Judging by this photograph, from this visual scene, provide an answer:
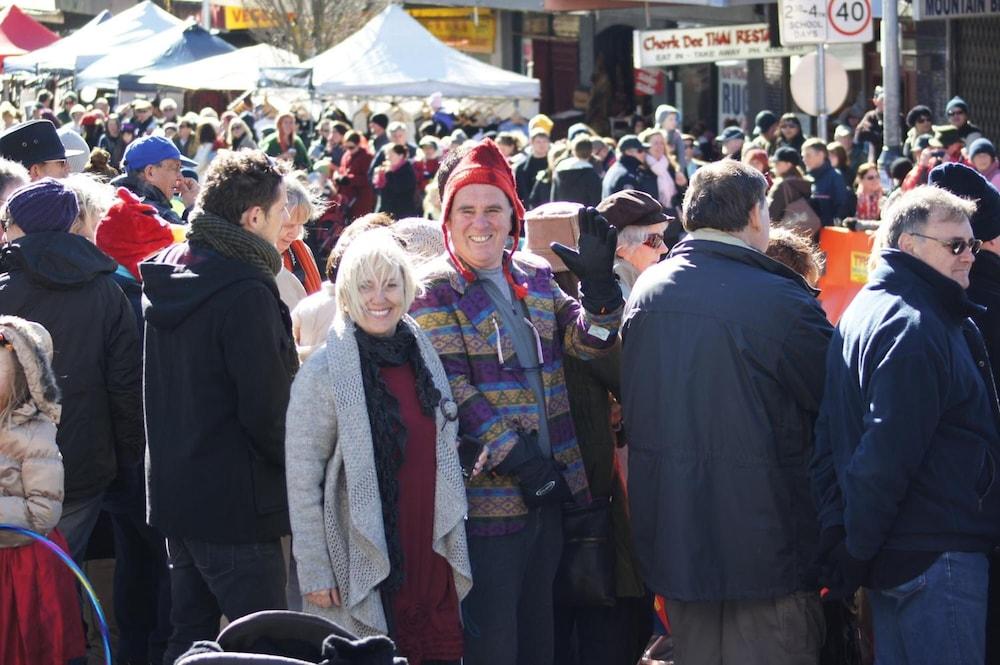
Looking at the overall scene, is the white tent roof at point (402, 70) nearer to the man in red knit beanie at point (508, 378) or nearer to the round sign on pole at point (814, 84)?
the round sign on pole at point (814, 84)

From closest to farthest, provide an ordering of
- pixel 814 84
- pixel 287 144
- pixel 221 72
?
pixel 814 84
pixel 287 144
pixel 221 72

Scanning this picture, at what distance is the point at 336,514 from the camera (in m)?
4.23

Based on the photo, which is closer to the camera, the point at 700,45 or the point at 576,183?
the point at 576,183

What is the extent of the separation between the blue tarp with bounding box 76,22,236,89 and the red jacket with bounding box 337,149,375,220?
13.2m

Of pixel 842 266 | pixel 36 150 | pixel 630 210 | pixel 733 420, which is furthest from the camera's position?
pixel 842 266

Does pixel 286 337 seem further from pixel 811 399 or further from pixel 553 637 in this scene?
pixel 811 399

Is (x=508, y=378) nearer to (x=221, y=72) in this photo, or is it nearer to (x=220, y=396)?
(x=220, y=396)

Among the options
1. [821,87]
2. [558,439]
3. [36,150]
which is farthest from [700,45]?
[558,439]

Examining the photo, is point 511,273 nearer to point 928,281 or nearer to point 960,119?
point 928,281

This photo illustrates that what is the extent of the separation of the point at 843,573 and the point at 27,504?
2.57 meters

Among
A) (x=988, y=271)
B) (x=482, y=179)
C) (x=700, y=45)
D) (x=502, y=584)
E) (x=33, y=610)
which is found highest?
(x=700, y=45)

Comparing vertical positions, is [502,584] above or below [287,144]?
below

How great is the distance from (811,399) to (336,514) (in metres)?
1.39

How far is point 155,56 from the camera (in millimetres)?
29984
